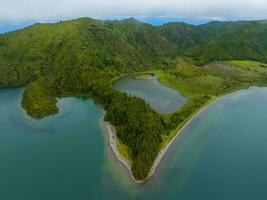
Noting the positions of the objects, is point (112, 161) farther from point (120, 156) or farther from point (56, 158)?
point (56, 158)

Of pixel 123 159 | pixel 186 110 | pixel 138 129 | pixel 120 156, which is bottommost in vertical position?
pixel 186 110

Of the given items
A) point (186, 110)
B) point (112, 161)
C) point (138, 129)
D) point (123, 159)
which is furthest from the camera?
point (186, 110)

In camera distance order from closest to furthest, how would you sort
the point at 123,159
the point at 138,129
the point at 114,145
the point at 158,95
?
the point at 123,159, the point at 138,129, the point at 114,145, the point at 158,95

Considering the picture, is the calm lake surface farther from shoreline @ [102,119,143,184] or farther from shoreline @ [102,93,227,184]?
shoreline @ [102,119,143,184]

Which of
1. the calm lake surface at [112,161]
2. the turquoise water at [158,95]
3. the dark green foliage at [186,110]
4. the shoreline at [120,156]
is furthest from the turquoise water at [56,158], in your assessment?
the turquoise water at [158,95]

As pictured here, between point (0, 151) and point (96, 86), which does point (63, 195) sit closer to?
point (0, 151)

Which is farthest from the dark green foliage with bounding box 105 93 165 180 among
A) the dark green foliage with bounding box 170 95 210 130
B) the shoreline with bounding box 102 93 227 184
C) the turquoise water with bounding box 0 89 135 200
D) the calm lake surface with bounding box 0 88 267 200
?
the turquoise water with bounding box 0 89 135 200

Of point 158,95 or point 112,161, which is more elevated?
point 112,161

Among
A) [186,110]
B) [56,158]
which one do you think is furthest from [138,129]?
[186,110]
